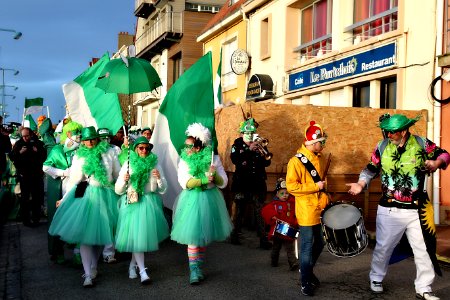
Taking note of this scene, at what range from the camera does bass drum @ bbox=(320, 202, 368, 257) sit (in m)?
5.03

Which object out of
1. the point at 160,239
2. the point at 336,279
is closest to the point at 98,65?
the point at 160,239

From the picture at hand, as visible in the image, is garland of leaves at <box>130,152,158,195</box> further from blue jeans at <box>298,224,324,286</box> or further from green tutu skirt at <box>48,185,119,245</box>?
blue jeans at <box>298,224,324,286</box>

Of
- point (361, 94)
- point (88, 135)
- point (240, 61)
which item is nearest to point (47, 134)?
point (88, 135)

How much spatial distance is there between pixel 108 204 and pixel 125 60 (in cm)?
Answer: 206

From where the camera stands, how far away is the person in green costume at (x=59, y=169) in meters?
7.03

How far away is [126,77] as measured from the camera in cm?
679

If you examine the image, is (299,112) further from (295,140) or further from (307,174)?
(307,174)

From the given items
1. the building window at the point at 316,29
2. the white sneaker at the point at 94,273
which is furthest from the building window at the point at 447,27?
the white sneaker at the point at 94,273

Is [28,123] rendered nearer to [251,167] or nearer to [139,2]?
[251,167]

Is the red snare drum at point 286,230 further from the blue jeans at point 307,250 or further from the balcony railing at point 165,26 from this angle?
the balcony railing at point 165,26

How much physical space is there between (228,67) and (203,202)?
15.0 metres

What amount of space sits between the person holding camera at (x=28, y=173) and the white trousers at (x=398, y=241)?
738cm

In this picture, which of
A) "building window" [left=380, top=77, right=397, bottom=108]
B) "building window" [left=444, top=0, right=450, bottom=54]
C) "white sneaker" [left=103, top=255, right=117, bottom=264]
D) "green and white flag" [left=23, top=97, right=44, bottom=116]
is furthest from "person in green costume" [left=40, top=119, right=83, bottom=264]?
"green and white flag" [left=23, top=97, right=44, bottom=116]

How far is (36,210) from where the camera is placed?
1038cm
